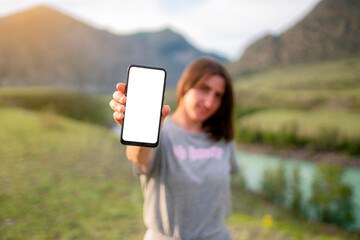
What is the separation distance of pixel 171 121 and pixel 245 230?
324 centimetres

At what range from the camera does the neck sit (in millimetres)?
1168

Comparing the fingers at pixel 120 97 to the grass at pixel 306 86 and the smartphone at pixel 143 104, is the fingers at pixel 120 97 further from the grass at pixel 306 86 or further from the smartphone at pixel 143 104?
the grass at pixel 306 86

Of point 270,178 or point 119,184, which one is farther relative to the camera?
point 270,178

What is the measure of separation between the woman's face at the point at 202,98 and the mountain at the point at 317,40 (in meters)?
10.0

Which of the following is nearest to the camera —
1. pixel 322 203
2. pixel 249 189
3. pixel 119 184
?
pixel 119 184

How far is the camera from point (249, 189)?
28.1ft

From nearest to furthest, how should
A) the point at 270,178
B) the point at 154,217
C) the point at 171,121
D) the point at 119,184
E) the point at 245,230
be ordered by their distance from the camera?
the point at 154,217 → the point at 171,121 → the point at 245,230 → the point at 119,184 → the point at 270,178

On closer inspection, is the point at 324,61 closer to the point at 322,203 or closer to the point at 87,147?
the point at 322,203

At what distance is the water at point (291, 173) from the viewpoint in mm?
7080

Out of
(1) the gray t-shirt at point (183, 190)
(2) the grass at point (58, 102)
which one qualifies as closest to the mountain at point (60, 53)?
(2) the grass at point (58, 102)

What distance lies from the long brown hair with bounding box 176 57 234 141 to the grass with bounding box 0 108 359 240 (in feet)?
8.13

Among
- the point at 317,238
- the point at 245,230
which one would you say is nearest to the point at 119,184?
the point at 245,230

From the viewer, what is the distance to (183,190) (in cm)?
99

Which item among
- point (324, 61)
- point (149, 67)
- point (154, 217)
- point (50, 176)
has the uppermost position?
point (324, 61)
